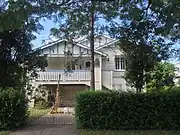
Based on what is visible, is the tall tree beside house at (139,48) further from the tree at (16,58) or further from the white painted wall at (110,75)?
the white painted wall at (110,75)

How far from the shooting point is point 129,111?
15656 millimetres

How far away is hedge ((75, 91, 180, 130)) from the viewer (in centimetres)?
1552

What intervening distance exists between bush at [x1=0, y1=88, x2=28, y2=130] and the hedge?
2.81m

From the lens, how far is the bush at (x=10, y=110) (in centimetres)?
1597

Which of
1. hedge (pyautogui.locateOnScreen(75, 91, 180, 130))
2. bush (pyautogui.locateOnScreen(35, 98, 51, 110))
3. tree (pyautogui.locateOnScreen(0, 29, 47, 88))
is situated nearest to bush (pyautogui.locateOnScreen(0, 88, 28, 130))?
tree (pyautogui.locateOnScreen(0, 29, 47, 88))

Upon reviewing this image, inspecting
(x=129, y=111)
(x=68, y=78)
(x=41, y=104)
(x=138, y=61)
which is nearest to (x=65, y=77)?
(x=68, y=78)

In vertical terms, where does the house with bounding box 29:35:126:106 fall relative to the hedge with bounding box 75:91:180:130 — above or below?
above

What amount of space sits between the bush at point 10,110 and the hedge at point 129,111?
2809mm

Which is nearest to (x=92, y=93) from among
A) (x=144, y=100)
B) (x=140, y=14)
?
(x=144, y=100)

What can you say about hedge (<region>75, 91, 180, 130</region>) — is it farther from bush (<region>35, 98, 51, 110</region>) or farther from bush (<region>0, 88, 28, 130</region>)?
bush (<region>35, 98, 51, 110</region>)

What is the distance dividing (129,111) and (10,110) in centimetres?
543

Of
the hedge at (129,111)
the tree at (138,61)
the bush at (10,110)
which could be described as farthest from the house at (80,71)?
the hedge at (129,111)

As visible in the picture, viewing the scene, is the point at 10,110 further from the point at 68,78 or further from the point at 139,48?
the point at 68,78

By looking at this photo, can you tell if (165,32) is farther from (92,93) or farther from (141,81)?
(141,81)
